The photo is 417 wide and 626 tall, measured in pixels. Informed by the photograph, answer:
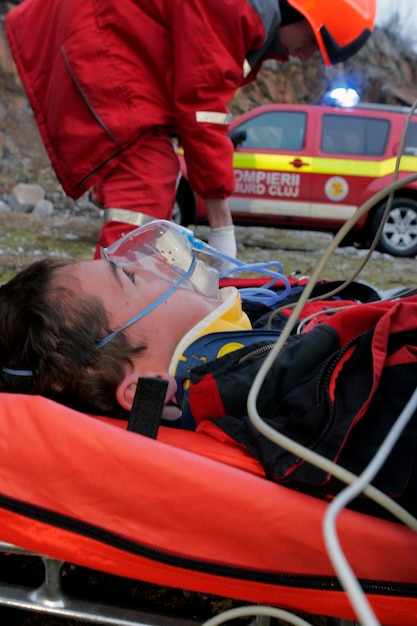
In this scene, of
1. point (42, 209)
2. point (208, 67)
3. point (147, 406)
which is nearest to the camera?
point (147, 406)

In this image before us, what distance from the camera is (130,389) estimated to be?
1.56m

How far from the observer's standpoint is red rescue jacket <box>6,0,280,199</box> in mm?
2680

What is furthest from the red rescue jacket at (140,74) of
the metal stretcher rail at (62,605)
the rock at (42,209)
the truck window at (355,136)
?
the rock at (42,209)

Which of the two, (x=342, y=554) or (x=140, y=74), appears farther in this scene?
(x=140, y=74)

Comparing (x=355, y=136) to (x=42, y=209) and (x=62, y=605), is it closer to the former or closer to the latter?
(x=42, y=209)

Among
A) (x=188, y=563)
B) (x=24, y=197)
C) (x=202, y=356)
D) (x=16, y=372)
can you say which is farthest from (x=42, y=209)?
(x=188, y=563)

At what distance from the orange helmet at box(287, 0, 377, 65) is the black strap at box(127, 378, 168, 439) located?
2.27 meters

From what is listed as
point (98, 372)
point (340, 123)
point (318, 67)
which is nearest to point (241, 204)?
point (340, 123)

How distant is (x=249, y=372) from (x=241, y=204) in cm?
660

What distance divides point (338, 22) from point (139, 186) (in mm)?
1281

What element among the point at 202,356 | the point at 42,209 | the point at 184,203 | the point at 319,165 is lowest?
the point at 42,209

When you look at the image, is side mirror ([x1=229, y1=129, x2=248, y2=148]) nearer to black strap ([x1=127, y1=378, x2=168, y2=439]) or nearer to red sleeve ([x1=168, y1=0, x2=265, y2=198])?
red sleeve ([x1=168, y1=0, x2=265, y2=198])

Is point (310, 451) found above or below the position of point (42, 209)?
above

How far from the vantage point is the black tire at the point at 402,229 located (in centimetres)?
762
